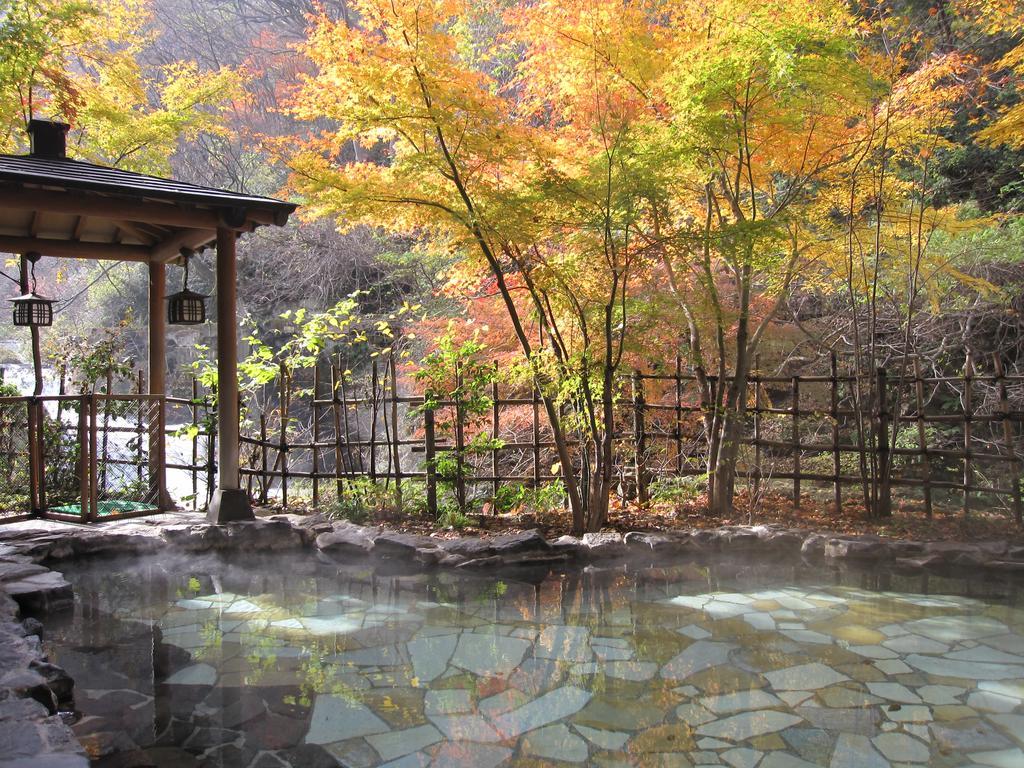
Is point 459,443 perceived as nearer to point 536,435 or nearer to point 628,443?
point 536,435

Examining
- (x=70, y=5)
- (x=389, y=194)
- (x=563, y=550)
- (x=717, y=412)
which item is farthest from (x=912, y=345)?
(x=70, y=5)

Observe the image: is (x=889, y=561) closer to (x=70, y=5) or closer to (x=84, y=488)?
(x=84, y=488)

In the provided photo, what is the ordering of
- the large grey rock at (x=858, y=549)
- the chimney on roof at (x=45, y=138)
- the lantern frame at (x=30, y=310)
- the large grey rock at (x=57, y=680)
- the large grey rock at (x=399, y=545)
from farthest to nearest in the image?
the lantern frame at (x=30, y=310), the chimney on roof at (x=45, y=138), the large grey rock at (x=399, y=545), the large grey rock at (x=858, y=549), the large grey rock at (x=57, y=680)

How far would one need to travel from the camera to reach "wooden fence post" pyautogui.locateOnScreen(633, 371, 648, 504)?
7.06 metres

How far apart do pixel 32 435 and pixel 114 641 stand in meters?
2.99

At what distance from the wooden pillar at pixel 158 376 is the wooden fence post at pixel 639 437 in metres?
4.33

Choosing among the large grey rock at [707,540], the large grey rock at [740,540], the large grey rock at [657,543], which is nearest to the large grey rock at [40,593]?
the large grey rock at [657,543]

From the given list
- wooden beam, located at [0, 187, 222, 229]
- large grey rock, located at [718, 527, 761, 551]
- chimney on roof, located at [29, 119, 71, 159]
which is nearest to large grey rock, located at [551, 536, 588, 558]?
large grey rock, located at [718, 527, 761, 551]

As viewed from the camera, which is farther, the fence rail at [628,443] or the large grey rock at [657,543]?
the fence rail at [628,443]

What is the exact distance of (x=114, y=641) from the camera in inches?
158

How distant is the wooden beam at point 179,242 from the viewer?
6447 millimetres

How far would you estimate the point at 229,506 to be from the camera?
6.04 meters

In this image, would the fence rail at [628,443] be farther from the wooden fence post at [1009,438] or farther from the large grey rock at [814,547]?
the large grey rock at [814,547]

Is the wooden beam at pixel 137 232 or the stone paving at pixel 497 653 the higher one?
the wooden beam at pixel 137 232
